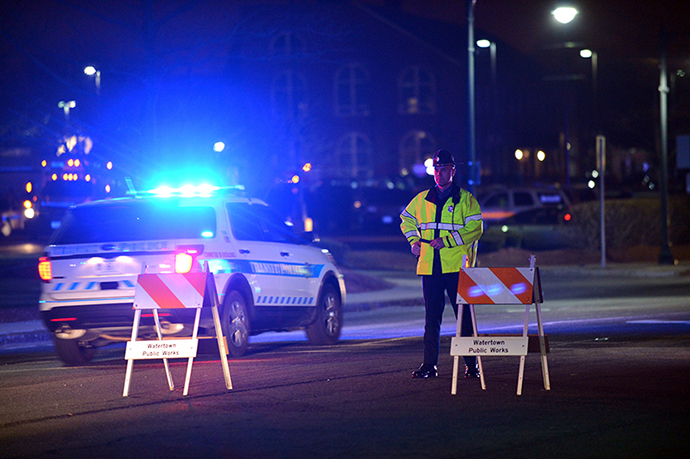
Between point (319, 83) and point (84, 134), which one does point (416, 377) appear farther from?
point (319, 83)

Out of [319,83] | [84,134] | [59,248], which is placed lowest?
[59,248]

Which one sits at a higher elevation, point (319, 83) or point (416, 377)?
point (319, 83)

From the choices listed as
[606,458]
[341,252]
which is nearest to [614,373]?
[606,458]

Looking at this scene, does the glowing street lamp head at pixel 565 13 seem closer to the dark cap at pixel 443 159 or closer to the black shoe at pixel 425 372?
the dark cap at pixel 443 159

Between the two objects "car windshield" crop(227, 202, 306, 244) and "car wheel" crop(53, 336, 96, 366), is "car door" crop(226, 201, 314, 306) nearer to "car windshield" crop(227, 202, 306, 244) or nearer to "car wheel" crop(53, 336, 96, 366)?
"car windshield" crop(227, 202, 306, 244)

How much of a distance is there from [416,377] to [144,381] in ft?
8.62

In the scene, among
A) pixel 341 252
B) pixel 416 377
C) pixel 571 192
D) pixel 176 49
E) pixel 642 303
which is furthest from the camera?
pixel 571 192

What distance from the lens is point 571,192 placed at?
37.9m

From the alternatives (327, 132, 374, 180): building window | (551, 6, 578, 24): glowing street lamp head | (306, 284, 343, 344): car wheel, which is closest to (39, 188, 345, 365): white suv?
(306, 284, 343, 344): car wheel

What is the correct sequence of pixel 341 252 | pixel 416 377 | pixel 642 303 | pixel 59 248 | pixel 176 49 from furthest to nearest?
pixel 341 252
pixel 176 49
pixel 642 303
pixel 59 248
pixel 416 377

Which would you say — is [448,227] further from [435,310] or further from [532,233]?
[532,233]

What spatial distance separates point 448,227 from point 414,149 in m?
50.5

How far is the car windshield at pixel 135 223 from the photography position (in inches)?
432

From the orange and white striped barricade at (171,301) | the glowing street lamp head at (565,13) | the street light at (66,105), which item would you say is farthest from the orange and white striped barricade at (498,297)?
the glowing street lamp head at (565,13)
